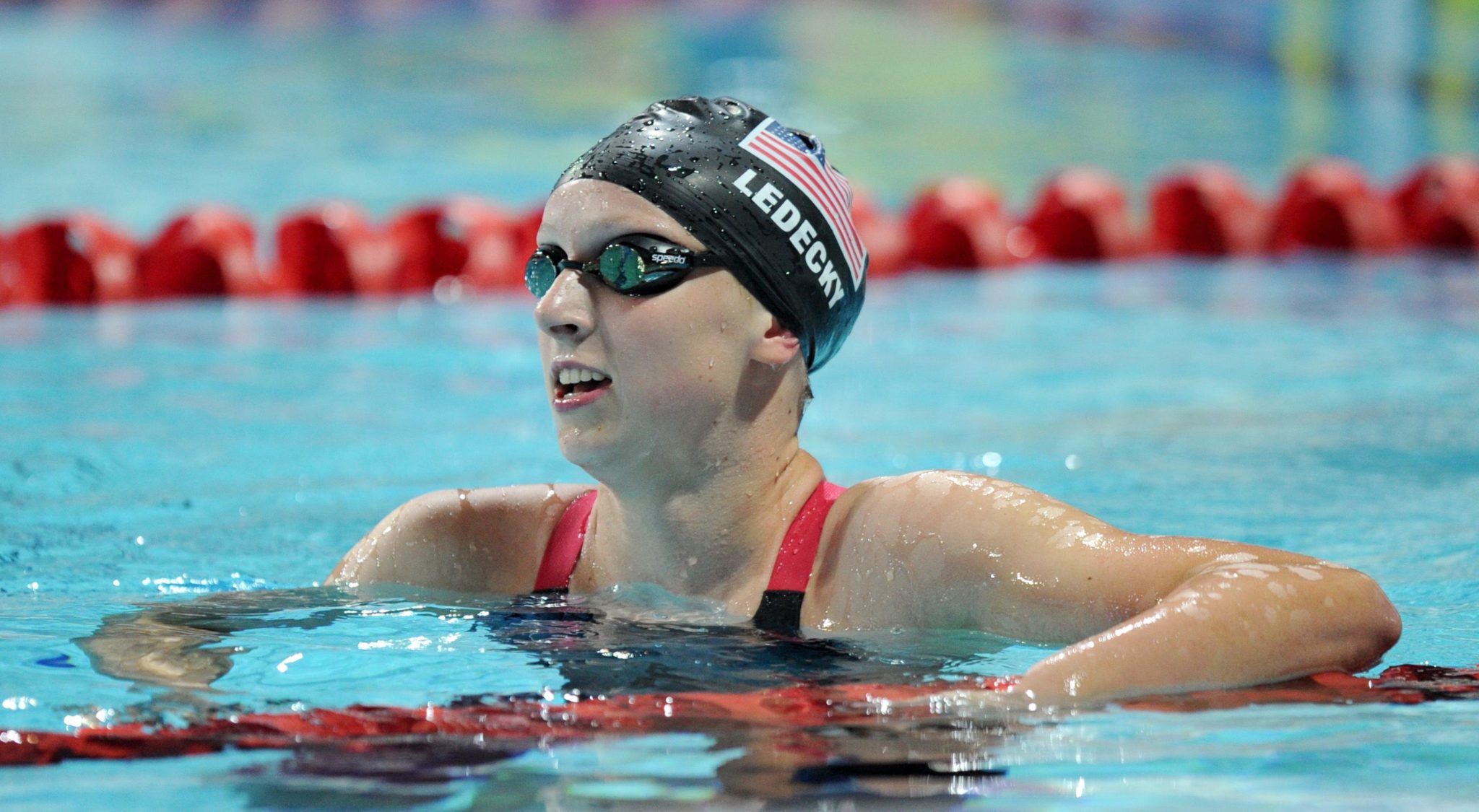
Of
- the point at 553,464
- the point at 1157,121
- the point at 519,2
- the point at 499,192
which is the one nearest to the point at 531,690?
the point at 553,464

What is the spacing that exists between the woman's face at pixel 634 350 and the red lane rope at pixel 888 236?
695 cm

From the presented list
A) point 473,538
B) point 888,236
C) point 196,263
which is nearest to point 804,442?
point 473,538

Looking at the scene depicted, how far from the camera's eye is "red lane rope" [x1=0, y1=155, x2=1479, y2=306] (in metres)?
9.48

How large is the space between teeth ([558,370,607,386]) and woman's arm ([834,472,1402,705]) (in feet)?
1.73

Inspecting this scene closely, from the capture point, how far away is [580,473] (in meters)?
5.52

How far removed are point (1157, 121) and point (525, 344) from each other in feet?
36.3

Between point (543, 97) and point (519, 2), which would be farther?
point (519, 2)

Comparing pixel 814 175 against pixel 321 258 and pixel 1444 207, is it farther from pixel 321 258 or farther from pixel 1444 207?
pixel 1444 207

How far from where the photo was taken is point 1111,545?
8.84 feet

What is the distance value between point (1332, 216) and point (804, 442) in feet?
19.9

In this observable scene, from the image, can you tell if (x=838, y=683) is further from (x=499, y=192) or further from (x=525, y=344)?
(x=499, y=192)

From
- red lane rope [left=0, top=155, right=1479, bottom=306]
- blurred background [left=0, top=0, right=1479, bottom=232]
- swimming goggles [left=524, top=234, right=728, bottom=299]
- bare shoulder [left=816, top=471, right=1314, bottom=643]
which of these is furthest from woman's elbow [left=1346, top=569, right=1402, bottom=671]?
blurred background [left=0, top=0, right=1479, bottom=232]

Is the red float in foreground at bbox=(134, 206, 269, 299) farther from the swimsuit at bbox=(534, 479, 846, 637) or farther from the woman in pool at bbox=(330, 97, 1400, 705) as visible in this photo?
the swimsuit at bbox=(534, 479, 846, 637)

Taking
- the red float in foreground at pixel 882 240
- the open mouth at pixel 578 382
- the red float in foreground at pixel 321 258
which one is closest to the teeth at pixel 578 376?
the open mouth at pixel 578 382
